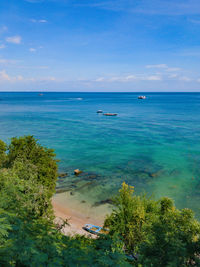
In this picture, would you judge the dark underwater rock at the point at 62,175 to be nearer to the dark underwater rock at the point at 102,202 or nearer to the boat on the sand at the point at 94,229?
the dark underwater rock at the point at 102,202

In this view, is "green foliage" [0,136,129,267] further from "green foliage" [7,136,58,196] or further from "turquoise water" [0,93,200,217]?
"turquoise water" [0,93,200,217]

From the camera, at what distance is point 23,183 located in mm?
20859

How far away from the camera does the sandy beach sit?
26.7 metres

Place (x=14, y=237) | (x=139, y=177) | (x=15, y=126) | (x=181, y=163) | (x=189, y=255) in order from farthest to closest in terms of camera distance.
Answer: (x=15, y=126) < (x=181, y=163) < (x=139, y=177) < (x=189, y=255) < (x=14, y=237)

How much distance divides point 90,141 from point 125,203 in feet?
152

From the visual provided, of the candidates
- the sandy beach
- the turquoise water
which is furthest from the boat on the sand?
the turquoise water

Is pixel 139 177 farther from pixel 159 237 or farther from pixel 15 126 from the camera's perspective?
pixel 15 126

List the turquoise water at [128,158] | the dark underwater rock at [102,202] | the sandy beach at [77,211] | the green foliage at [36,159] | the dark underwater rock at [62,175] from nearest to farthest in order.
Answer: the green foliage at [36,159]
the sandy beach at [77,211]
the dark underwater rock at [102,202]
the turquoise water at [128,158]
the dark underwater rock at [62,175]

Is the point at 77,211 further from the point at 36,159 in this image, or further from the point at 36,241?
the point at 36,241

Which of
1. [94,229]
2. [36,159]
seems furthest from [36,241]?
[36,159]

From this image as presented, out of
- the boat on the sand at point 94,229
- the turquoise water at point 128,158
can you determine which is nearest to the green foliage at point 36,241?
the boat on the sand at point 94,229

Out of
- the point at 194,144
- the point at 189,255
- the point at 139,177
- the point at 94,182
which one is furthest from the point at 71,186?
the point at 194,144

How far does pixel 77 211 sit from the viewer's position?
29.1 meters

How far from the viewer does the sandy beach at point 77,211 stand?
1049 inches
